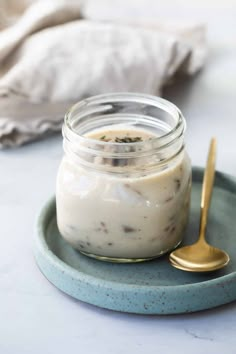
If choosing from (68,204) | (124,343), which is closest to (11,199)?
(68,204)

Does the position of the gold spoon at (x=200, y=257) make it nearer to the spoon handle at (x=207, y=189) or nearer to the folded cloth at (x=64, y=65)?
the spoon handle at (x=207, y=189)

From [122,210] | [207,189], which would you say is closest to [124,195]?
[122,210]

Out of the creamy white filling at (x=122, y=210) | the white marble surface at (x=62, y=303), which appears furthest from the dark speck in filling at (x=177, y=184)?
the white marble surface at (x=62, y=303)

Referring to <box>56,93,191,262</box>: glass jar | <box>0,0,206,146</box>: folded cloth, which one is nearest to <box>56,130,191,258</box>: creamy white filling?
<box>56,93,191,262</box>: glass jar

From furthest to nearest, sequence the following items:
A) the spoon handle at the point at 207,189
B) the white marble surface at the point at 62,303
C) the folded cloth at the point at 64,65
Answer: the folded cloth at the point at 64,65 < the spoon handle at the point at 207,189 < the white marble surface at the point at 62,303

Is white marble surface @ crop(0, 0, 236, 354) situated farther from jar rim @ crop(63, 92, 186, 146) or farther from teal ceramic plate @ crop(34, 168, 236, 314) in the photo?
jar rim @ crop(63, 92, 186, 146)
